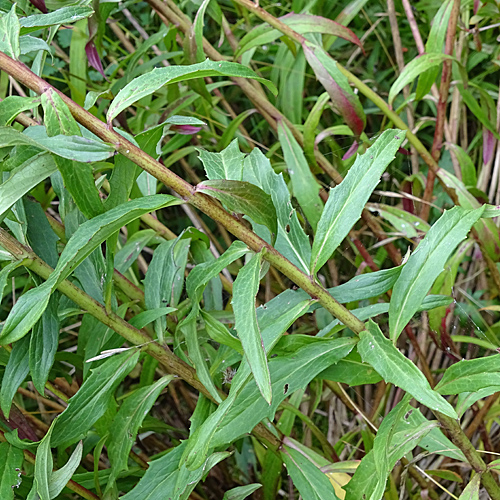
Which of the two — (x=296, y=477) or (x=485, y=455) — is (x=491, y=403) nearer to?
(x=485, y=455)

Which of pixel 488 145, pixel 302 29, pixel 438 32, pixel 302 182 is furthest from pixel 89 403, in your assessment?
pixel 488 145

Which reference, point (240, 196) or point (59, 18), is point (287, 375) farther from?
point (59, 18)

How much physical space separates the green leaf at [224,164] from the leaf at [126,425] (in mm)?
232

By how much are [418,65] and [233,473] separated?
2.67ft

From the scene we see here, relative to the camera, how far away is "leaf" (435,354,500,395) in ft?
1.55

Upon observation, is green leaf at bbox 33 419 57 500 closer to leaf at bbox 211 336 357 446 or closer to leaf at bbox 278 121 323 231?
leaf at bbox 211 336 357 446

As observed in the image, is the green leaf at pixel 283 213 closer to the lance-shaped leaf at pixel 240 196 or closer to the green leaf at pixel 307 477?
the lance-shaped leaf at pixel 240 196

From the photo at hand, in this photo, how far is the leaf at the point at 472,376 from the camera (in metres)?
0.47

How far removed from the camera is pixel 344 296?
54 cm

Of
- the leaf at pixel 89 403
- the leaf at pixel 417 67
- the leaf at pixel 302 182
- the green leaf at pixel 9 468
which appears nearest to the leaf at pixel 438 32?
the leaf at pixel 417 67

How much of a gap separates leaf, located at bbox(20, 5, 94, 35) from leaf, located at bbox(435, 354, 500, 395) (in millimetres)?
476

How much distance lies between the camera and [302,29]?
2.80 feet

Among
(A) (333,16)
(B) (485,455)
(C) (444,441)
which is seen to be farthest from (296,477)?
(A) (333,16)

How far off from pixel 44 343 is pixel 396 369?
335 millimetres
